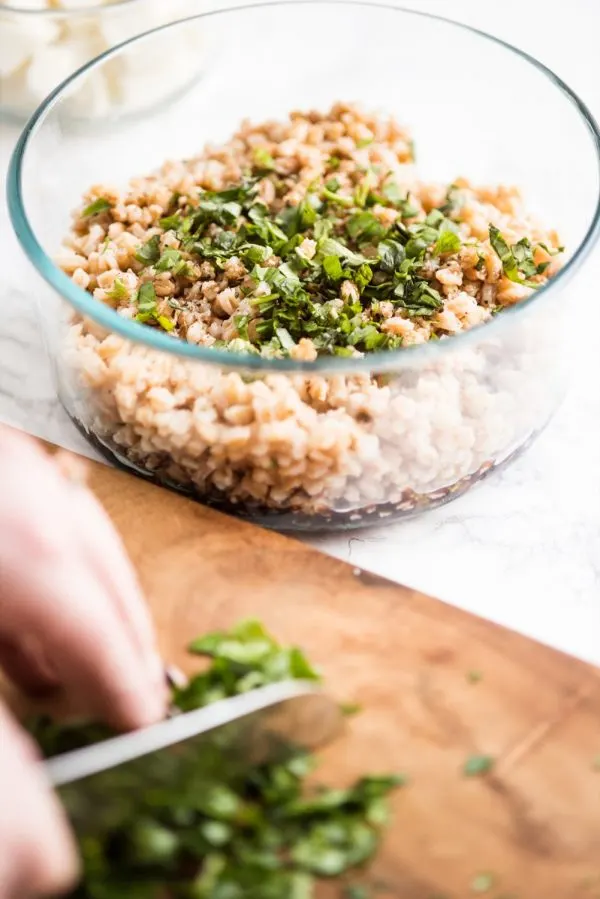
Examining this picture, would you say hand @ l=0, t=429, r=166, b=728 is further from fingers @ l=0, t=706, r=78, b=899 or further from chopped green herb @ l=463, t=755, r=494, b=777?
chopped green herb @ l=463, t=755, r=494, b=777

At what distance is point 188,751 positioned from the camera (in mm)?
857

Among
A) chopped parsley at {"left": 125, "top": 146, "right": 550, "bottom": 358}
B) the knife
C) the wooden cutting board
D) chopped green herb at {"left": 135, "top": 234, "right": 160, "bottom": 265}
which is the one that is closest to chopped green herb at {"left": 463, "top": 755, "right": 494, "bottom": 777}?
the wooden cutting board

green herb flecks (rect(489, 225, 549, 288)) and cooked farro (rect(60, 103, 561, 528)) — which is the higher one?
green herb flecks (rect(489, 225, 549, 288))

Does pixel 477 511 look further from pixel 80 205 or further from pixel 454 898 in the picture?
pixel 80 205

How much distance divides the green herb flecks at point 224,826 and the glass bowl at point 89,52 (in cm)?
91

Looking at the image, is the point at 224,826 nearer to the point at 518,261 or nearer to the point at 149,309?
the point at 149,309

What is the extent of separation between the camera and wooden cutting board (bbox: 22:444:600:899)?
860 mm

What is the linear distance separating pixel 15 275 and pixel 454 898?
40.0 inches

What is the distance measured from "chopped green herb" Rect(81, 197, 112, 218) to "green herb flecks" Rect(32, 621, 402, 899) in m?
0.68

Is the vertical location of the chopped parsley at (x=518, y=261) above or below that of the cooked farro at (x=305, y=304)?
above

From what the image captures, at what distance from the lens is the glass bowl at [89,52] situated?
1.48 meters

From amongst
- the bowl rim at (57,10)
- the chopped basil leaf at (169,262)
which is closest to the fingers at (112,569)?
the chopped basil leaf at (169,262)

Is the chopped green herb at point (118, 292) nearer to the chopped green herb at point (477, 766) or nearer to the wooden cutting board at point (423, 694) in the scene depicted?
the wooden cutting board at point (423, 694)

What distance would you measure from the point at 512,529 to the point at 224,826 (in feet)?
1.63
